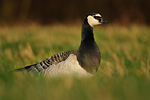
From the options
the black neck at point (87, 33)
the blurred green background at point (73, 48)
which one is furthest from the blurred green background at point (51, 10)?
the black neck at point (87, 33)

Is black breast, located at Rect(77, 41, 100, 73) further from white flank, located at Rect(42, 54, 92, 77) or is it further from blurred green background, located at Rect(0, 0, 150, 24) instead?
blurred green background, located at Rect(0, 0, 150, 24)

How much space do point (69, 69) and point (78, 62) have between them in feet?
0.82

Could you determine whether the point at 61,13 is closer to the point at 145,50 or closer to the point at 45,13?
the point at 45,13

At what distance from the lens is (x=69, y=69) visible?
5.12 meters

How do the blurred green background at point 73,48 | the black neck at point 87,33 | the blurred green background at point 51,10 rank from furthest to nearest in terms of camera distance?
the blurred green background at point 51,10
the black neck at point 87,33
the blurred green background at point 73,48

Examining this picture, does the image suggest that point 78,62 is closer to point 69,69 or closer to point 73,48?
point 69,69

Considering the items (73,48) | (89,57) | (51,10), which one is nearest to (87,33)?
(89,57)

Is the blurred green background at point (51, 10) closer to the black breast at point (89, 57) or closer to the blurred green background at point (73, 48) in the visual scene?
the blurred green background at point (73, 48)

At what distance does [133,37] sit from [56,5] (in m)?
12.9

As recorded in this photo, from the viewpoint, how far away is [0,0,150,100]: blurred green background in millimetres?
3176

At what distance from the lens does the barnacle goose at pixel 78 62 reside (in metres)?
5.17

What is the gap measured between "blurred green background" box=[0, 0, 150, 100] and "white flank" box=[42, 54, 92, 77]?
370 millimetres

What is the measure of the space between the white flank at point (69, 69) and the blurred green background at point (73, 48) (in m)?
0.37

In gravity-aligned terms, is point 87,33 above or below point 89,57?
above
